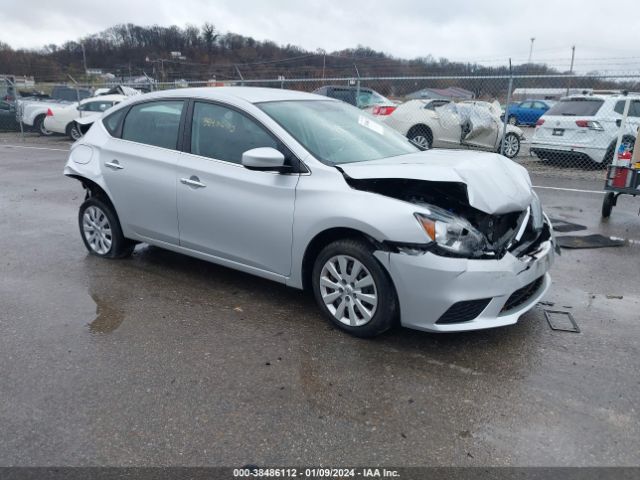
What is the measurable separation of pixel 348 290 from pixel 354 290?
0.16 ft

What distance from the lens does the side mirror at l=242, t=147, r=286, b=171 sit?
12.5 feet

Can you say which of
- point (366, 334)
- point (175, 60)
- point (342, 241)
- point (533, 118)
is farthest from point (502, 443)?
point (175, 60)

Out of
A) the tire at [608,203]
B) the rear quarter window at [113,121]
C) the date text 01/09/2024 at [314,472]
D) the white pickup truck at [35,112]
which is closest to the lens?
the date text 01/09/2024 at [314,472]

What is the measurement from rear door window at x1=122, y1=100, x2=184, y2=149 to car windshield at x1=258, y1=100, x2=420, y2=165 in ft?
2.92

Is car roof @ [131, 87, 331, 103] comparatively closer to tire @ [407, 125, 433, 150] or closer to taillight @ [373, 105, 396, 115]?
tire @ [407, 125, 433, 150]

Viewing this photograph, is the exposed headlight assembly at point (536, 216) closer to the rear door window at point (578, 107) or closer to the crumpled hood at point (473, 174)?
the crumpled hood at point (473, 174)

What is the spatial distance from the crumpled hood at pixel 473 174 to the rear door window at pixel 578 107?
841 centimetres

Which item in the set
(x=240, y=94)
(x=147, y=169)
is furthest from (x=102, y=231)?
(x=240, y=94)

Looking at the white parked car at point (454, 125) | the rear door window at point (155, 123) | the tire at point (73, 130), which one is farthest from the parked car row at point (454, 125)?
the tire at point (73, 130)

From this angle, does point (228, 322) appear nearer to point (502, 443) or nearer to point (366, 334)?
point (366, 334)

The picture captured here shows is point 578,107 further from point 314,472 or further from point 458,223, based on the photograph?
point 314,472

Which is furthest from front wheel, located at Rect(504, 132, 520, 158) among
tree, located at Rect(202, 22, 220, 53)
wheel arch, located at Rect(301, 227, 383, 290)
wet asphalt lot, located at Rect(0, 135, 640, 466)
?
tree, located at Rect(202, 22, 220, 53)

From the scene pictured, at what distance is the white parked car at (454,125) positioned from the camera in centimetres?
1237

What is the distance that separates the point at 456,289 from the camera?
3.30 m
